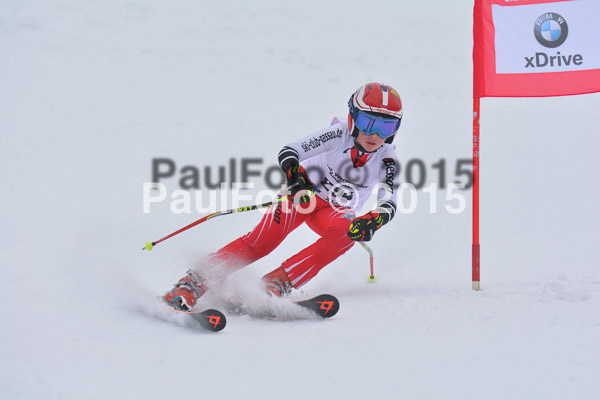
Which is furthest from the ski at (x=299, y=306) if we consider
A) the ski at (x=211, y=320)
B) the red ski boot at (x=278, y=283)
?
the ski at (x=211, y=320)

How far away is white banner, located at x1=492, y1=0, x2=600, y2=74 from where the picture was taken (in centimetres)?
439

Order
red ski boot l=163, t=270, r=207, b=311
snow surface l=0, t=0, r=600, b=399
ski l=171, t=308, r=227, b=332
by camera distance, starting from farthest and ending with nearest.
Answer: red ski boot l=163, t=270, r=207, b=311 < ski l=171, t=308, r=227, b=332 < snow surface l=0, t=0, r=600, b=399

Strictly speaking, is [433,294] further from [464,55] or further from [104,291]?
[464,55]

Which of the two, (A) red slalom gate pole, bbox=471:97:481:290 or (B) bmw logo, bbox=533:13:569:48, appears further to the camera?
(B) bmw logo, bbox=533:13:569:48

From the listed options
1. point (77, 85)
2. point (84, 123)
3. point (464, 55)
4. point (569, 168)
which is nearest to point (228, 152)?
point (84, 123)

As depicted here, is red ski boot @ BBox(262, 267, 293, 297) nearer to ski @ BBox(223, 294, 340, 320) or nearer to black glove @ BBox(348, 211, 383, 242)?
ski @ BBox(223, 294, 340, 320)

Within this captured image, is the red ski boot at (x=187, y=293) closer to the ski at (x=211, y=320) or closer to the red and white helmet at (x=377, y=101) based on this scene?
the ski at (x=211, y=320)

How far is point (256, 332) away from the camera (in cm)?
359

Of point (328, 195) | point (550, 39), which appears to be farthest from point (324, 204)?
point (550, 39)

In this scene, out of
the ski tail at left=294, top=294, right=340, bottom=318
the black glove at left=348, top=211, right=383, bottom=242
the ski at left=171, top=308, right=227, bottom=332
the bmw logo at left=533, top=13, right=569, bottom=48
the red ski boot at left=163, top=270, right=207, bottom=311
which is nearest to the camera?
the ski at left=171, top=308, right=227, bottom=332

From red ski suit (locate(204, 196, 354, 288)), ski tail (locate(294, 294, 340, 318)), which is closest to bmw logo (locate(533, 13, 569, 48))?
red ski suit (locate(204, 196, 354, 288))

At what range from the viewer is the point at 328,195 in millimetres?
4691

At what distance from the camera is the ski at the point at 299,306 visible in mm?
3779

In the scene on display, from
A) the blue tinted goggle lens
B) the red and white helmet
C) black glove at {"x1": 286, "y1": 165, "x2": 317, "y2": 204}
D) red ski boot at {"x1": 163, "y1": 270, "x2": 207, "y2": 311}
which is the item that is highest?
the red and white helmet
